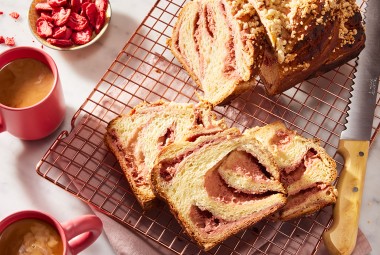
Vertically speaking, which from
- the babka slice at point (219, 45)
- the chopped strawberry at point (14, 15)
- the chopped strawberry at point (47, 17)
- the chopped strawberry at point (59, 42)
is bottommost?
the chopped strawberry at point (14, 15)

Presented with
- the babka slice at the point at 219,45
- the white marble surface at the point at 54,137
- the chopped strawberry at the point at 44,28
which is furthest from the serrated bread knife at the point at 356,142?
the chopped strawberry at the point at 44,28

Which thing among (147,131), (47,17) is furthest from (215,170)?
(47,17)

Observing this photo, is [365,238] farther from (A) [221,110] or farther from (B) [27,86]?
(B) [27,86]

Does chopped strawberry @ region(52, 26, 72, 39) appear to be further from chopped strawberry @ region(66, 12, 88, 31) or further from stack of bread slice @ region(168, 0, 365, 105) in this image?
stack of bread slice @ region(168, 0, 365, 105)

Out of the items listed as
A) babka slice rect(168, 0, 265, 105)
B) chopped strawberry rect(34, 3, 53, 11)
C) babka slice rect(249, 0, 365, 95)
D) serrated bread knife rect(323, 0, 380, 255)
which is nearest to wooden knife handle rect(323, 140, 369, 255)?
serrated bread knife rect(323, 0, 380, 255)

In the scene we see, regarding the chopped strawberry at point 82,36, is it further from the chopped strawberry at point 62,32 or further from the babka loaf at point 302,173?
the babka loaf at point 302,173

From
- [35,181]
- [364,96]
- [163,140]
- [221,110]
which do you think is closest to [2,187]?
[35,181]
